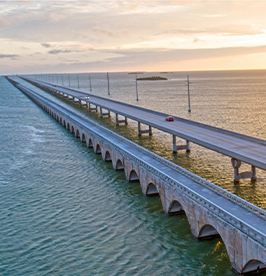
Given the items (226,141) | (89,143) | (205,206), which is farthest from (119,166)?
(205,206)

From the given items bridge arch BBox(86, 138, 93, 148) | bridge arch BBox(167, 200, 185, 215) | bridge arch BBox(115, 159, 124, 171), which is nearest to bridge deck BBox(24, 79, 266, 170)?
bridge arch BBox(167, 200, 185, 215)

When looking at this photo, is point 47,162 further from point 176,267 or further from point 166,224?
point 176,267

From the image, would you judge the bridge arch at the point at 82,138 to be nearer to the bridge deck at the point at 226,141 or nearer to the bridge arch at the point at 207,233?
the bridge deck at the point at 226,141

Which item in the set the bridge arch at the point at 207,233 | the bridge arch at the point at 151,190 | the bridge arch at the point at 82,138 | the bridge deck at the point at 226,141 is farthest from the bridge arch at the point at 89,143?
the bridge arch at the point at 207,233

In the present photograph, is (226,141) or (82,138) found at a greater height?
(226,141)

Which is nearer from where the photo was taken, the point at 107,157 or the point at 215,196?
the point at 215,196

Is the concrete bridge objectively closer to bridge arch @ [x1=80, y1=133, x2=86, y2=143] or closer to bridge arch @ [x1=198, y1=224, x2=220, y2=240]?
bridge arch @ [x1=198, y1=224, x2=220, y2=240]

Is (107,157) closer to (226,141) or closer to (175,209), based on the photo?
(226,141)

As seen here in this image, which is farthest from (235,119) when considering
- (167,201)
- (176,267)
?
(176,267)
